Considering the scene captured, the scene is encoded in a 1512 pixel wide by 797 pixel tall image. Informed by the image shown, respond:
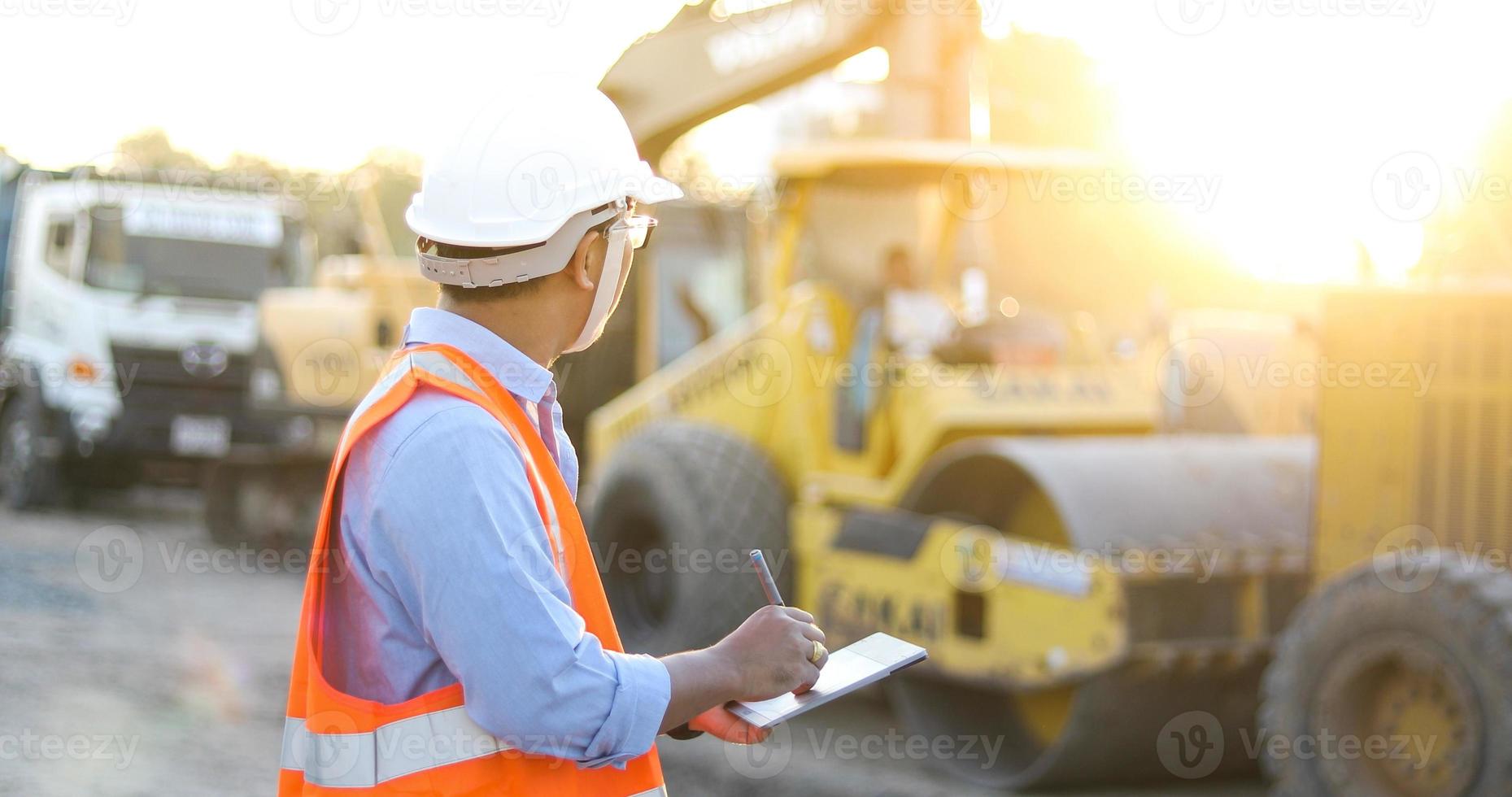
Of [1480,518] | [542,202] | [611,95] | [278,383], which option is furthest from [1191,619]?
[278,383]

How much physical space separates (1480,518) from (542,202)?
12.8 feet

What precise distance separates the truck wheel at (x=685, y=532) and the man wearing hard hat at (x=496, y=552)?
4.74 m

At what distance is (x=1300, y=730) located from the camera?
482 centimetres

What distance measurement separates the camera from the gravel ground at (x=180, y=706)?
6.12 m

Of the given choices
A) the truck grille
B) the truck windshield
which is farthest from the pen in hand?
the truck windshield

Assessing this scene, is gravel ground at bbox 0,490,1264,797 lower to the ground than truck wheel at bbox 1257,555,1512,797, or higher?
lower

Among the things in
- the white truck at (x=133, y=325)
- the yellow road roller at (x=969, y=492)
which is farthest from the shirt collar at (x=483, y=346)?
the white truck at (x=133, y=325)

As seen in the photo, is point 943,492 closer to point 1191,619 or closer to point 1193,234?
point 1191,619

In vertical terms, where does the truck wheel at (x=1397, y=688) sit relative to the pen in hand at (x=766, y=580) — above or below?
below

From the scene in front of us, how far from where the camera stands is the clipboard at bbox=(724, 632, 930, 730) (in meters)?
2.02

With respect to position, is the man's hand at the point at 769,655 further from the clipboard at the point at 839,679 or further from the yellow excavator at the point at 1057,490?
the yellow excavator at the point at 1057,490

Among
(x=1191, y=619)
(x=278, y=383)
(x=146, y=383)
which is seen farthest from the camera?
(x=146, y=383)

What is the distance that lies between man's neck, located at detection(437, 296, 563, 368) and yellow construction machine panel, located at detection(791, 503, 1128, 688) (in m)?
3.72

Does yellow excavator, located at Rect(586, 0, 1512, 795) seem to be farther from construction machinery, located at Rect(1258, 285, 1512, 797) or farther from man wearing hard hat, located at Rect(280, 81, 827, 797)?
man wearing hard hat, located at Rect(280, 81, 827, 797)
